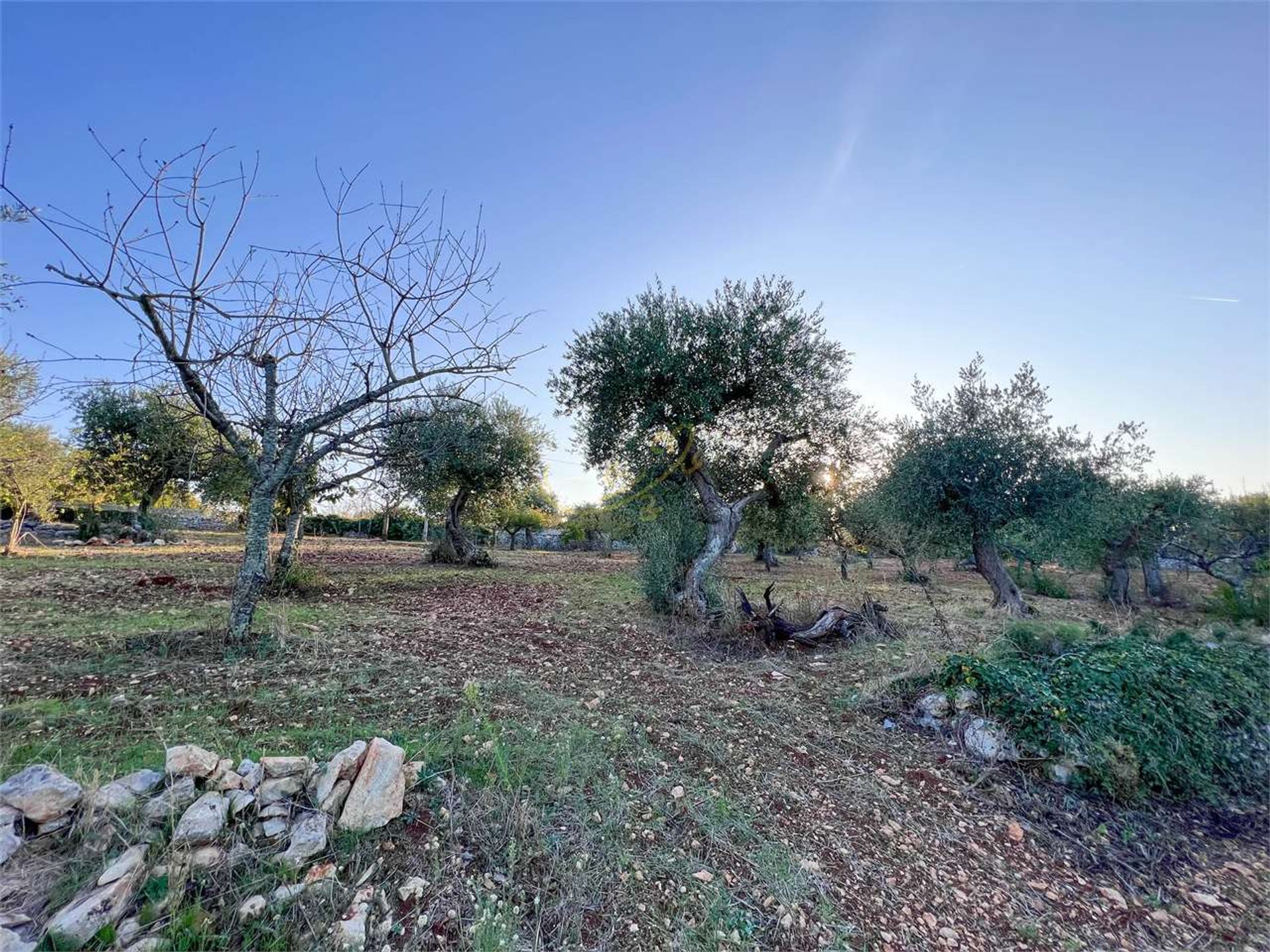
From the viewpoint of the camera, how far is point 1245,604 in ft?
35.0

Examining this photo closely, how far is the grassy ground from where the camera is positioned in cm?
243

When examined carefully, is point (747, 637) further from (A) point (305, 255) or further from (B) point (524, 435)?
(B) point (524, 435)

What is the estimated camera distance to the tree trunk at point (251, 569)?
18.7 ft

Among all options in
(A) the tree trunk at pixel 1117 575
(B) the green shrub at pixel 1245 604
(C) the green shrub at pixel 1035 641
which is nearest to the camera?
(C) the green shrub at pixel 1035 641

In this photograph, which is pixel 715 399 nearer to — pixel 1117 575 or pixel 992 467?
pixel 992 467

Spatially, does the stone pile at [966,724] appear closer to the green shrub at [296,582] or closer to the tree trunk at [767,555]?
the green shrub at [296,582]

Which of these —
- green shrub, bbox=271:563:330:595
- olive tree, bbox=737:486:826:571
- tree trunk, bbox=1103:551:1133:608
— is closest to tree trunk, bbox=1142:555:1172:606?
tree trunk, bbox=1103:551:1133:608

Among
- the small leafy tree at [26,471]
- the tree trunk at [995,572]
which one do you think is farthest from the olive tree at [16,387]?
the tree trunk at [995,572]

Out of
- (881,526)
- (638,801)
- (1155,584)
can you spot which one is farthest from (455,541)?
(1155,584)

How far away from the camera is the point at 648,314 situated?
32.2 ft

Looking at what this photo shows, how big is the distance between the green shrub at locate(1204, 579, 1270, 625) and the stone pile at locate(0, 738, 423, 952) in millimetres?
15743

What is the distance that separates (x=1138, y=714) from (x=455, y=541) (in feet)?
59.1

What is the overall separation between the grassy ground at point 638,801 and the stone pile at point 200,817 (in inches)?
4.4

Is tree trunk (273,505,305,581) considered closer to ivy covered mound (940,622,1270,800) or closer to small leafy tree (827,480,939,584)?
ivy covered mound (940,622,1270,800)
